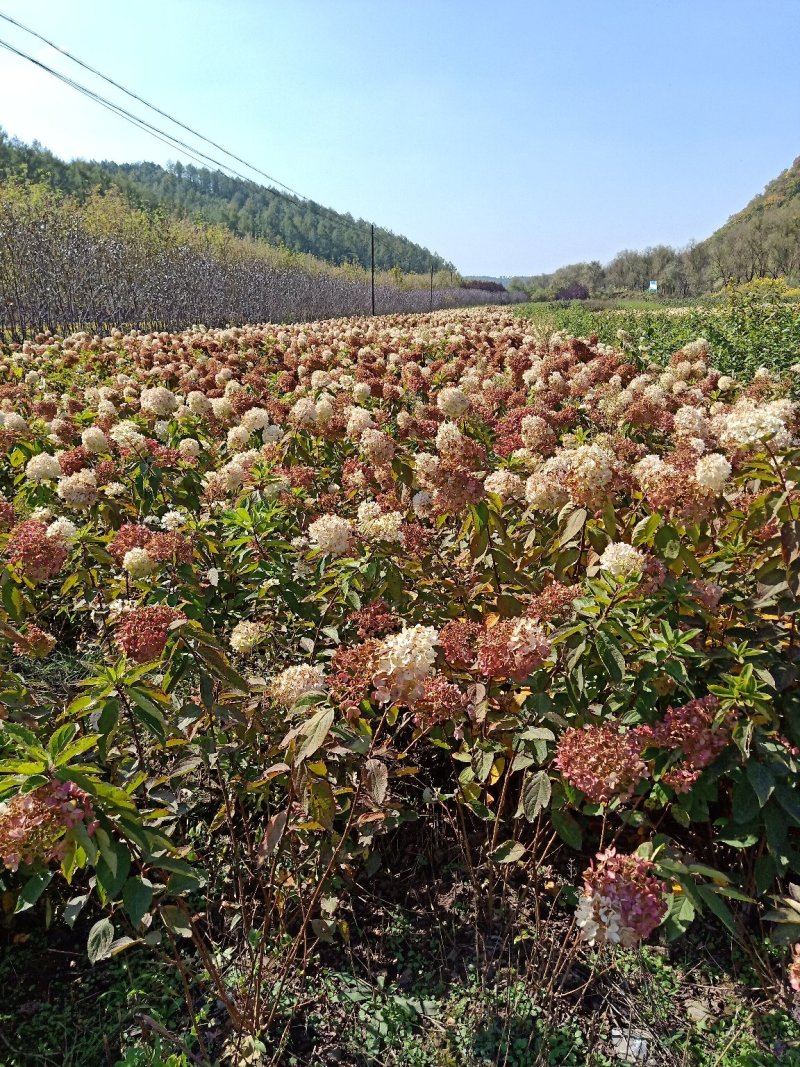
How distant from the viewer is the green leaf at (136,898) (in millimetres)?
1364

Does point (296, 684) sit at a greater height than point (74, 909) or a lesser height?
greater

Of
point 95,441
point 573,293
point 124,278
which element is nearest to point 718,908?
point 95,441

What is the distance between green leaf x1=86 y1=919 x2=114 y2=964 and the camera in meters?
1.54

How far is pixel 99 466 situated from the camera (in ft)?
10.2

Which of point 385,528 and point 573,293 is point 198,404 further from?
point 573,293

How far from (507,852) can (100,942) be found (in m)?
1.11

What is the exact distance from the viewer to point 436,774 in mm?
2545

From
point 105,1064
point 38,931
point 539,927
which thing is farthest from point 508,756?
point 38,931

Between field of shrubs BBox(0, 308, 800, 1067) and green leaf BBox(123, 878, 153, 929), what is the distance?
1cm

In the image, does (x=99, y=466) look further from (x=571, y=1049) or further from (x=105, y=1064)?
(x=571, y=1049)

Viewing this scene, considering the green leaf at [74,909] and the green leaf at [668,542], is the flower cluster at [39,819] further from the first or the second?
the green leaf at [668,542]

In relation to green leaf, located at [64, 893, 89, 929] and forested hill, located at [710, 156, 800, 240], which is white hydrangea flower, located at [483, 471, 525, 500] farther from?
forested hill, located at [710, 156, 800, 240]

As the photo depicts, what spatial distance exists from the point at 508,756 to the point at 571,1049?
2.51 ft

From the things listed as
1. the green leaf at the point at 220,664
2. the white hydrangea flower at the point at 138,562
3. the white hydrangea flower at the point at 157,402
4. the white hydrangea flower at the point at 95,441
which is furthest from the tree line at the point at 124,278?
the green leaf at the point at 220,664
